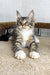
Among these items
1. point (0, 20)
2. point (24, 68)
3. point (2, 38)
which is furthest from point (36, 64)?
point (0, 20)

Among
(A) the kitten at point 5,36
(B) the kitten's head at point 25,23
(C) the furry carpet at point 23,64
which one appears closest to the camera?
(C) the furry carpet at point 23,64

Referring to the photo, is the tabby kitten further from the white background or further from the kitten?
the white background

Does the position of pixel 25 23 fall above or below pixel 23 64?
above

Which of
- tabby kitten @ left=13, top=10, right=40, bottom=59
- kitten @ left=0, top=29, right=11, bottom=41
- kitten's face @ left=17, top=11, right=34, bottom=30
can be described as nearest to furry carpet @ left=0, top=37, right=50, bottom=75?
tabby kitten @ left=13, top=10, right=40, bottom=59

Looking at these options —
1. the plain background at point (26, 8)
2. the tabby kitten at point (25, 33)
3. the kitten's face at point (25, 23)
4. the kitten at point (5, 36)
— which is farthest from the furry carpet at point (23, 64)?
the plain background at point (26, 8)

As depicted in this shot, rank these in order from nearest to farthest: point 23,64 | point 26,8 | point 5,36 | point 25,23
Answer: point 23,64, point 25,23, point 5,36, point 26,8

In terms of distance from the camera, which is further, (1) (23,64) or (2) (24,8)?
(2) (24,8)

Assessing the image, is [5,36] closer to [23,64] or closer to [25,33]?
[25,33]

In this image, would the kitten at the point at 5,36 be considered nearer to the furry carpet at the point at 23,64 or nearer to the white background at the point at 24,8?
the white background at the point at 24,8

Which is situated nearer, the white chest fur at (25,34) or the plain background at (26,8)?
the white chest fur at (25,34)

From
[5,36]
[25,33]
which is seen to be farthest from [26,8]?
[25,33]

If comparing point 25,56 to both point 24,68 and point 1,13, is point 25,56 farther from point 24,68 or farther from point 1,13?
point 1,13

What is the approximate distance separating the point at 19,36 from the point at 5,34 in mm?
410

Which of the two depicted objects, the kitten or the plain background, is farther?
the plain background
